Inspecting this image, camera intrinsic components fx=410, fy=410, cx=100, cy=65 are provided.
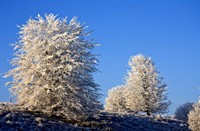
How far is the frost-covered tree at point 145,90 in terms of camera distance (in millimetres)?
57812

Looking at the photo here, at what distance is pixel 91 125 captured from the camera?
32875 mm

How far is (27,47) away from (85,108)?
22.4 feet

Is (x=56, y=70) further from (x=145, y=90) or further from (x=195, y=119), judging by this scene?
(x=145, y=90)

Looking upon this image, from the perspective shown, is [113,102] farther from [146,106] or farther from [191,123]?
[191,123]

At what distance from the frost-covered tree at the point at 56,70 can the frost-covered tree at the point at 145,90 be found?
1026 inches

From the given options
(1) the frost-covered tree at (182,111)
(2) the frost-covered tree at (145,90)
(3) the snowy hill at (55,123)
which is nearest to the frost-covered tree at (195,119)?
(3) the snowy hill at (55,123)

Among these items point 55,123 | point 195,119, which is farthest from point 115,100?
point 55,123

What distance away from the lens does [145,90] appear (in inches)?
2318

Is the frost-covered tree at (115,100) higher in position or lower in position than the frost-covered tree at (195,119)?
higher

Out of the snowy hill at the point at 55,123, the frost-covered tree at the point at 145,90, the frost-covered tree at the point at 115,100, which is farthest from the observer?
the frost-covered tree at the point at 115,100

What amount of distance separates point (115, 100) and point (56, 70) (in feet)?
136

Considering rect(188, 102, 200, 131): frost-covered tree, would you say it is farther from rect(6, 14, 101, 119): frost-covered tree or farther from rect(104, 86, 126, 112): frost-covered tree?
rect(104, 86, 126, 112): frost-covered tree

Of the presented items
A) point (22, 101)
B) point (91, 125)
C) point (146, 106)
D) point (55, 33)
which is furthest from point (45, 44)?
point (146, 106)

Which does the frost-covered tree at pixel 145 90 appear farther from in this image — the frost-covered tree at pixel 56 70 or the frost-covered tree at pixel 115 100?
the frost-covered tree at pixel 56 70
